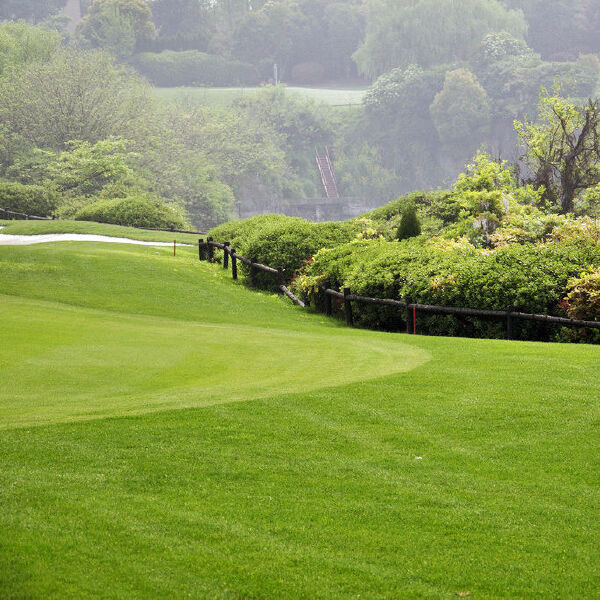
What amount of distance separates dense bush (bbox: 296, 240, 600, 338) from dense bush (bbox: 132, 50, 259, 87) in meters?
120

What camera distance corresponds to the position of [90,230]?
126 feet

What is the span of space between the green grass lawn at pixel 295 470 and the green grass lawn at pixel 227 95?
99495 millimetres

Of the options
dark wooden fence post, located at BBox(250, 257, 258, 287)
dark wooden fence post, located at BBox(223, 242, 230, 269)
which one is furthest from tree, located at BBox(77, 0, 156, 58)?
dark wooden fence post, located at BBox(250, 257, 258, 287)

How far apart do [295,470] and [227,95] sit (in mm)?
123761

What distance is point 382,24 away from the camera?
141 m

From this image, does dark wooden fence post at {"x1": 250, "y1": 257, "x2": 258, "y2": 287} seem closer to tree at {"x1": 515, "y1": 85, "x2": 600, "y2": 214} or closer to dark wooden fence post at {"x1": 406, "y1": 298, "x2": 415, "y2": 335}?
dark wooden fence post at {"x1": 406, "y1": 298, "x2": 415, "y2": 335}

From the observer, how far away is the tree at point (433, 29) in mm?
134375

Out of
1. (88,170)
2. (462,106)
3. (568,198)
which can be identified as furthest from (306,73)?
(568,198)

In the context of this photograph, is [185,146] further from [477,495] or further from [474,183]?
[477,495]

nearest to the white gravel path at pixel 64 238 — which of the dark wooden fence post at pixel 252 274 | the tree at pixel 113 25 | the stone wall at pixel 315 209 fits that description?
the dark wooden fence post at pixel 252 274

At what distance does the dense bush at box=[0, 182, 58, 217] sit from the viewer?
154 feet

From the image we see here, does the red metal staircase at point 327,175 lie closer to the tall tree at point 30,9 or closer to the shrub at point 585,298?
the tall tree at point 30,9

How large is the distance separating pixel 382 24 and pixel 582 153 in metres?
112

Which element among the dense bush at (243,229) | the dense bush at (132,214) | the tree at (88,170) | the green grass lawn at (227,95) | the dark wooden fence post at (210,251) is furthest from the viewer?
the green grass lawn at (227,95)
